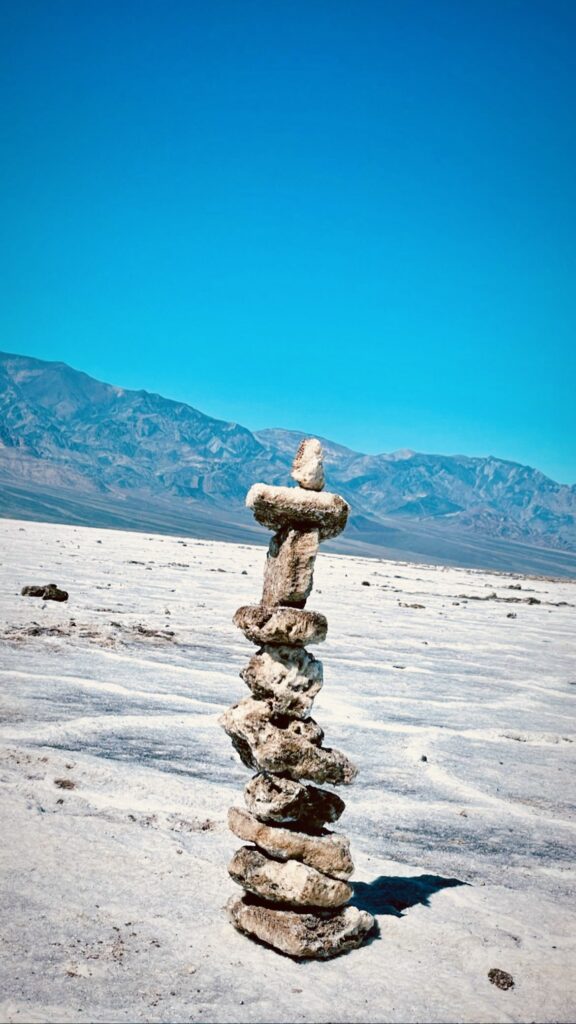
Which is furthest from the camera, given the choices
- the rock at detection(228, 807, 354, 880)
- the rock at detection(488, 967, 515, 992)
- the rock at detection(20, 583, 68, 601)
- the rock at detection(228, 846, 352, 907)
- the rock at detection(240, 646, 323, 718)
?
the rock at detection(20, 583, 68, 601)

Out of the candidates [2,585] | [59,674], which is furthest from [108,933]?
[2,585]

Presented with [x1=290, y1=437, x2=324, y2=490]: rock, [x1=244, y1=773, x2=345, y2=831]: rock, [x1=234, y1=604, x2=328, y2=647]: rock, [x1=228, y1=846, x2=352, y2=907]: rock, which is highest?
[x1=290, y1=437, x2=324, y2=490]: rock

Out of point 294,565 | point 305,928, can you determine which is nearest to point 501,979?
point 305,928

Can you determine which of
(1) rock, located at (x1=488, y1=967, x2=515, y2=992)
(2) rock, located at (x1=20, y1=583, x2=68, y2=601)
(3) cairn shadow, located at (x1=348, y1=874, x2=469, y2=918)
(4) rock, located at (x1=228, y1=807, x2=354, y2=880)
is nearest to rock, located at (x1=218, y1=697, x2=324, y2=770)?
(4) rock, located at (x1=228, y1=807, x2=354, y2=880)

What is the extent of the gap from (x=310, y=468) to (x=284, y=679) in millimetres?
1185

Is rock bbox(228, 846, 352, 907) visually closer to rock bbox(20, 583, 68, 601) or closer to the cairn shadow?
the cairn shadow

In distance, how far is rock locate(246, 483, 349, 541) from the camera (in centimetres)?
428

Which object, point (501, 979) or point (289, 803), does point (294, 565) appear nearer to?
point (289, 803)

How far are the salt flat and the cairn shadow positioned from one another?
0.07 ft

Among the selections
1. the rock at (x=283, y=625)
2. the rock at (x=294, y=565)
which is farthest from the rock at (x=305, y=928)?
the rock at (x=294, y=565)

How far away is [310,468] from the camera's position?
4.41 m

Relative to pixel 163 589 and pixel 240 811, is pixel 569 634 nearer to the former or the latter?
pixel 163 589

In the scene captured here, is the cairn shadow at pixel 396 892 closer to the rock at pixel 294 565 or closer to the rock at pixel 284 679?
the rock at pixel 284 679

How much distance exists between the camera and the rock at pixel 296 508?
428cm
